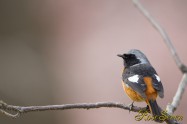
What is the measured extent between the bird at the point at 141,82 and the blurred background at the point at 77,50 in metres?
3.40

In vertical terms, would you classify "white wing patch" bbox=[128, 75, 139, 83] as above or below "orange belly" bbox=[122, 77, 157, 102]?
above

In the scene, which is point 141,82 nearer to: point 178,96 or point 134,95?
point 134,95

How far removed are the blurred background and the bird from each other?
3.40m

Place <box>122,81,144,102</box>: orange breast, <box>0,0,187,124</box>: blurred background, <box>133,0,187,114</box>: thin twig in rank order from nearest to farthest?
<box>133,0,187,114</box>: thin twig
<box>122,81,144,102</box>: orange breast
<box>0,0,187,124</box>: blurred background

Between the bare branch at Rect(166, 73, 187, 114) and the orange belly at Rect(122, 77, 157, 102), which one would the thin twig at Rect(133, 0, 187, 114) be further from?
the orange belly at Rect(122, 77, 157, 102)

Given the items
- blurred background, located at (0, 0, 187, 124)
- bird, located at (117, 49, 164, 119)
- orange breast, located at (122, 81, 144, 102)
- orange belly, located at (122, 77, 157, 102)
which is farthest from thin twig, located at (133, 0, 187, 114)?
blurred background, located at (0, 0, 187, 124)

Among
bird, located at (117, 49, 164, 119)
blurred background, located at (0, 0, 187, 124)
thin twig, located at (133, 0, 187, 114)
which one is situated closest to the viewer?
thin twig, located at (133, 0, 187, 114)

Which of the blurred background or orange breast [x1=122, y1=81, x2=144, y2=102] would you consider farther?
the blurred background

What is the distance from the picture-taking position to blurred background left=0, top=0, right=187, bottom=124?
9.55 meters

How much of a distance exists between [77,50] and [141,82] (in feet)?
20.7

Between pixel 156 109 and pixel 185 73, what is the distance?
1145mm

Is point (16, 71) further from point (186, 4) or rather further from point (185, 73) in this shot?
point (185, 73)

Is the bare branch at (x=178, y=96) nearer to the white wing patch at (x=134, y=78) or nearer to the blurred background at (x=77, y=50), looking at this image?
the white wing patch at (x=134, y=78)

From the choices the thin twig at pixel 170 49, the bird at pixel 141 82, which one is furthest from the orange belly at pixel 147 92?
the thin twig at pixel 170 49
